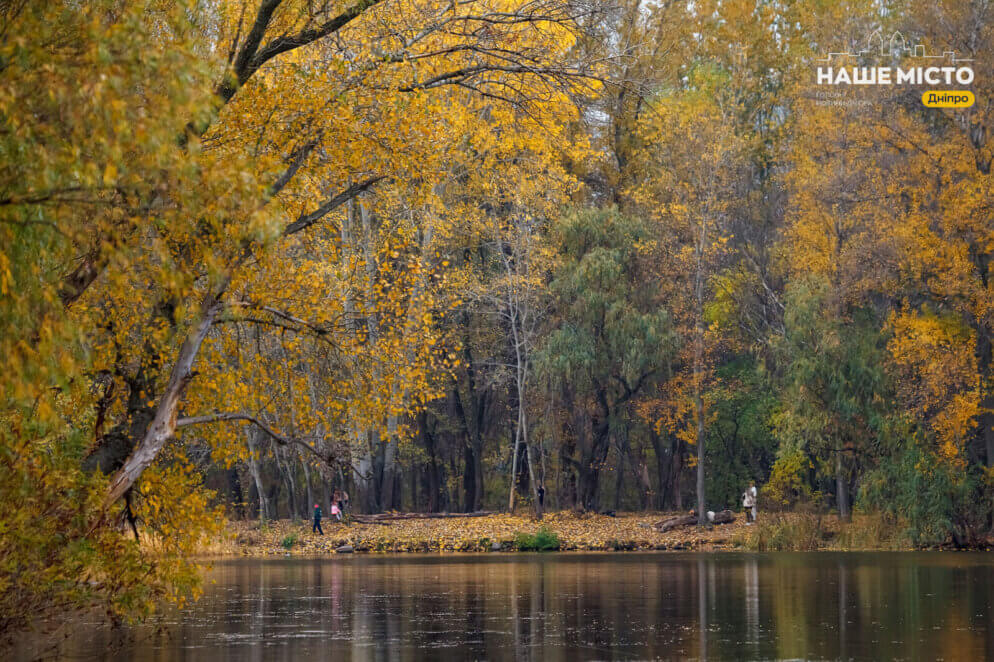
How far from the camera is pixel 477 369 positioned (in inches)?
2219

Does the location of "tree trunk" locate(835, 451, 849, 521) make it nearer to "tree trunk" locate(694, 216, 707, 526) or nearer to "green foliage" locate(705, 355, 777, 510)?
"green foliage" locate(705, 355, 777, 510)

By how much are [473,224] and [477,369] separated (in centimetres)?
980

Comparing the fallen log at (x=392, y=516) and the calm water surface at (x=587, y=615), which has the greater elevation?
the fallen log at (x=392, y=516)

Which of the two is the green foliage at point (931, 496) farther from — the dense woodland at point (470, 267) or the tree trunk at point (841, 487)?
the tree trunk at point (841, 487)

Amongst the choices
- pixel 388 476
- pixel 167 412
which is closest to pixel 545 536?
pixel 388 476

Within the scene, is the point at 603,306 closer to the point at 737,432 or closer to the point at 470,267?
the point at 470,267

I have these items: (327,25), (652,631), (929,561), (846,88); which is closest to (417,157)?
(327,25)

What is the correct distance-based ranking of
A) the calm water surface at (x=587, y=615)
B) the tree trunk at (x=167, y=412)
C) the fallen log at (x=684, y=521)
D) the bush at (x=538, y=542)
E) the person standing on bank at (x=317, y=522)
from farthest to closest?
1. the person standing on bank at (x=317, y=522)
2. the fallen log at (x=684, y=521)
3. the bush at (x=538, y=542)
4. the calm water surface at (x=587, y=615)
5. the tree trunk at (x=167, y=412)

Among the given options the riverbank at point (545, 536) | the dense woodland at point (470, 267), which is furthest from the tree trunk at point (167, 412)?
the riverbank at point (545, 536)

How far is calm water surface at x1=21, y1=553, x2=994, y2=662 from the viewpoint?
15500 millimetres

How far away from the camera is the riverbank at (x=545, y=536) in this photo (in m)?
40.8

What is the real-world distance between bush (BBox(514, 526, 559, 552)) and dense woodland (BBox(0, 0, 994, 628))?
17.6 ft

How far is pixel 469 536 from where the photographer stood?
44.4 metres

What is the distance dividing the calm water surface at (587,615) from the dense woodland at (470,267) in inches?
82.7
